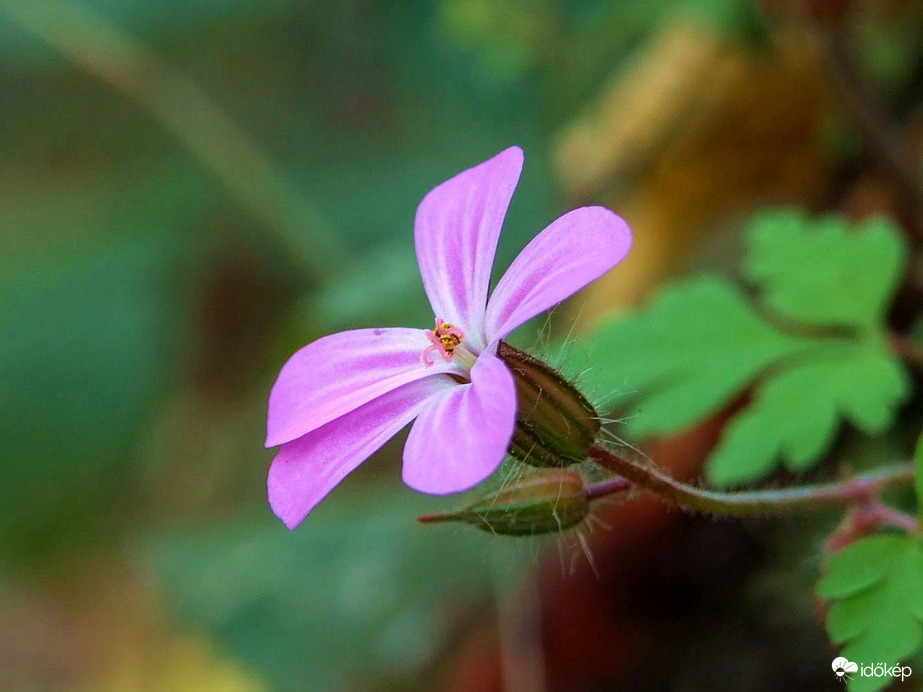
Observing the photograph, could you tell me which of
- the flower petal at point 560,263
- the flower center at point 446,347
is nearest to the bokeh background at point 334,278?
the flower center at point 446,347

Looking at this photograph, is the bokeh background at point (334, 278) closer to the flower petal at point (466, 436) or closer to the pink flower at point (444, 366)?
the pink flower at point (444, 366)

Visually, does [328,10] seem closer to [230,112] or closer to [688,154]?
[230,112]

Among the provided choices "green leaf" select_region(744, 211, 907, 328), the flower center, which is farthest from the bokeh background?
the flower center

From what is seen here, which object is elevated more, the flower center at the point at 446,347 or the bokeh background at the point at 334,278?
the bokeh background at the point at 334,278

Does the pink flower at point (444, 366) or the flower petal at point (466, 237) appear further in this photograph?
the flower petal at point (466, 237)

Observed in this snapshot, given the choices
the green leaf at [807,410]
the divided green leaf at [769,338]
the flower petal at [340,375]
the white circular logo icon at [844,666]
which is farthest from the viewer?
the divided green leaf at [769,338]

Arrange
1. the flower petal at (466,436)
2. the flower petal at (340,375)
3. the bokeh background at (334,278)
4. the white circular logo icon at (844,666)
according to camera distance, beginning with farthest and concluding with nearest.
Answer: the bokeh background at (334,278) < the white circular logo icon at (844,666) < the flower petal at (340,375) < the flower petal at (466,436)

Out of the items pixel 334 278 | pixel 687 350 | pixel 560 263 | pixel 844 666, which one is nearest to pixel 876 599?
pixel 844 666
